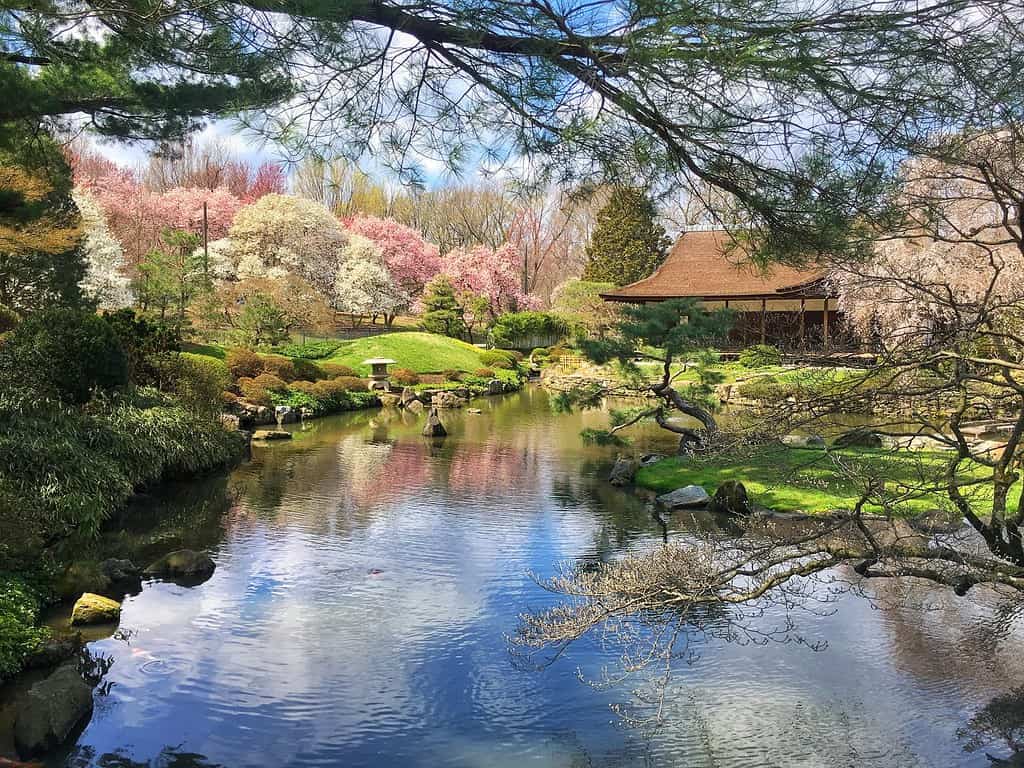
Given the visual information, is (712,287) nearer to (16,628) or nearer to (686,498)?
(686,498)

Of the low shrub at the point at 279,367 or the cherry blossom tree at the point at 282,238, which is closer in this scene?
the low shrub at the point at 279,367

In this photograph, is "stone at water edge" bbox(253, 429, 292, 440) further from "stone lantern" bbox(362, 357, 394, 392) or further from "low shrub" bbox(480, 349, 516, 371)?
"low shrub" bbox(480, 349, 516, 371)

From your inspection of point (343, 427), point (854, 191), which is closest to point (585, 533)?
point (854, 191)

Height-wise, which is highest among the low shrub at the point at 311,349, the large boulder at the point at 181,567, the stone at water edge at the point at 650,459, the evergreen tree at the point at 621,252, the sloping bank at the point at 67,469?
the evergreen tree at the point at 621,252

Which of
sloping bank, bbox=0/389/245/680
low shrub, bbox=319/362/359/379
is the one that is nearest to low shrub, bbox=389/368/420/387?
low shrub, bbox=319/362/359/379

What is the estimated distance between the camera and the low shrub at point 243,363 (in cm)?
1684

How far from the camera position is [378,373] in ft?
69.2

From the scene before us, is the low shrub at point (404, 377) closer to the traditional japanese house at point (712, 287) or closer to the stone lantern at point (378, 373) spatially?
the stone lantern at point (378, 373)

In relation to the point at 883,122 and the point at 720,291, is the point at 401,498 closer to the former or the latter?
the point at 883,122

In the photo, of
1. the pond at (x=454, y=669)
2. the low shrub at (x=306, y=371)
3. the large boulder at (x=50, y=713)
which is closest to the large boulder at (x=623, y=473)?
the pond at (x=454, y=669)

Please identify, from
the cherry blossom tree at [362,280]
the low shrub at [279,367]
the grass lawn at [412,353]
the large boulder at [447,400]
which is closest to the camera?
the low shrub at [279,367]

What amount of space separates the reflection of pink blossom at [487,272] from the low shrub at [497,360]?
5.90 m

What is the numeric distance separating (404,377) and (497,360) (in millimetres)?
4914

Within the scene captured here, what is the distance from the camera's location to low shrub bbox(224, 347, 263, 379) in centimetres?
1684
